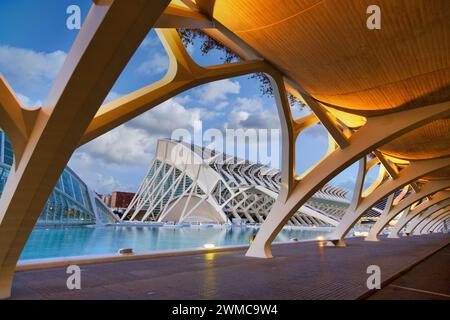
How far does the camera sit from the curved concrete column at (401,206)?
25.4m

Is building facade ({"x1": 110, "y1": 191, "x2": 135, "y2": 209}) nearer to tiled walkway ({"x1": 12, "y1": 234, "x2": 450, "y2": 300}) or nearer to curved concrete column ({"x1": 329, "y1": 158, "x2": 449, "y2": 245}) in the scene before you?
curved concrete column ({"x1": 329, "y1": 158, "x2": 449, "y2": 245})

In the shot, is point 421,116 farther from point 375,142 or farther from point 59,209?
point 59,209

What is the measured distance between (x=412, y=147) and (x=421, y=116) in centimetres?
672

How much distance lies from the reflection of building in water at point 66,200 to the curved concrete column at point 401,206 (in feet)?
87.0

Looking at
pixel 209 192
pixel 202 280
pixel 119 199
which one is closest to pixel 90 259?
pixel 202 280

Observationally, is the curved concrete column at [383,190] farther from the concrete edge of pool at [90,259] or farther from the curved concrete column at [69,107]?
the curved concrete column at [69,107]

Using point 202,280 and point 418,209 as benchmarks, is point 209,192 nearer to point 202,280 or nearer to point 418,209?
point 418,209

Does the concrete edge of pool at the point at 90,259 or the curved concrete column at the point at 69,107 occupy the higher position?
the curved concrete column at the point at 69,107

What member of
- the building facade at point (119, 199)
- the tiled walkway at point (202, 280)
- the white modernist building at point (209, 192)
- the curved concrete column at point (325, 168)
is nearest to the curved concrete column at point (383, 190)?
the curved concrete column at point (325, 168)

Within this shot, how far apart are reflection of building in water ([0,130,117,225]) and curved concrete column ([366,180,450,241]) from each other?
26.5 meters

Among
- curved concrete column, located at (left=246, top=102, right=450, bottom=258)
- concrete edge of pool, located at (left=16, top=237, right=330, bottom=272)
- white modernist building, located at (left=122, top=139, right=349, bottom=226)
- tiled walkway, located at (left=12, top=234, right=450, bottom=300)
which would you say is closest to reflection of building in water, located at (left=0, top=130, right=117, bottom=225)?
concrete edge of pool, located at (left=16, top=237, right=330, bottom=272)

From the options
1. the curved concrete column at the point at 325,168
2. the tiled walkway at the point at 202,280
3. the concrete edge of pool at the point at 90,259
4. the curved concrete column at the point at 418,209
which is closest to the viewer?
the tiled walkway at the point at 202,280

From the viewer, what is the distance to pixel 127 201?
417 feet

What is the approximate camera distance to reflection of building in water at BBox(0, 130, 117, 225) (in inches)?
1069
